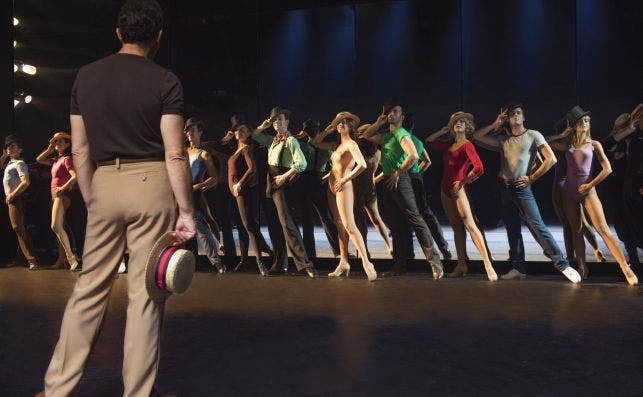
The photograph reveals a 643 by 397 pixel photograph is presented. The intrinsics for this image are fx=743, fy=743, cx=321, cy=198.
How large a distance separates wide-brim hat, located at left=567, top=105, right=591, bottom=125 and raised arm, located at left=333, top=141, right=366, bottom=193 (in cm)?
233

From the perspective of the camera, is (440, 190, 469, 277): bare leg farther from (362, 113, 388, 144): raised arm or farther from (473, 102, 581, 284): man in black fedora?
(362, 113, 388, 144): raised arm

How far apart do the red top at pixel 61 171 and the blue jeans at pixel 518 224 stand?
18.8 feet

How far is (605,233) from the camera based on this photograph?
7.86m

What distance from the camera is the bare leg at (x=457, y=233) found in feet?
28.2

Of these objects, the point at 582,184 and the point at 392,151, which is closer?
the point at 582,184

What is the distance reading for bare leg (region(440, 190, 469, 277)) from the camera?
8586mm

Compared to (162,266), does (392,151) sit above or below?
below

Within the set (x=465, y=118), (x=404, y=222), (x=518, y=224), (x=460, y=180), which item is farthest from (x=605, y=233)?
(x=404, y=222)

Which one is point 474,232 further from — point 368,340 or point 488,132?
point 368,340

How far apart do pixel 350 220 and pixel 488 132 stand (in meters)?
1.89

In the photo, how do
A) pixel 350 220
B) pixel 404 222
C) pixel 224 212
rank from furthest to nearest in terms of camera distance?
pixel 224 212 → pixel 404 222 → pixel 350 220

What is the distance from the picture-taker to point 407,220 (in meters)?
8.80

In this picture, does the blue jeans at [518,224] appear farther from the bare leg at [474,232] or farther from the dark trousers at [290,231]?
the dark trousers at [290,231]

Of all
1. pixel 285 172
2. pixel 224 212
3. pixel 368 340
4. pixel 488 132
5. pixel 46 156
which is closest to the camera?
pixel 368 340
